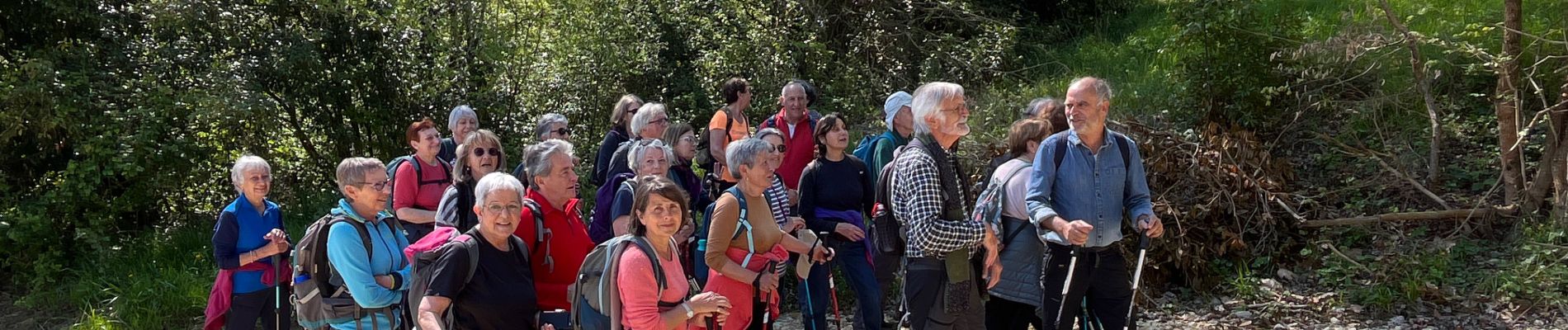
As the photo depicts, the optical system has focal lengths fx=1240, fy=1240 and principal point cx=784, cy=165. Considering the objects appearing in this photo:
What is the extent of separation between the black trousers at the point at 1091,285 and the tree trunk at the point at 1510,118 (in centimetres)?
412

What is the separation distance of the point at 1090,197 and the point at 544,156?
7.19 ft

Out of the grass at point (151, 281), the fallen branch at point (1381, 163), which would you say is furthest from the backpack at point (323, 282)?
the fallen branch at point (1381, 163)

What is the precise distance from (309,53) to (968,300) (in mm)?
7230

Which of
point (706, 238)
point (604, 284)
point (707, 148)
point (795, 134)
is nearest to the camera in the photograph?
point (604, 284)

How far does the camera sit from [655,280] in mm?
4039

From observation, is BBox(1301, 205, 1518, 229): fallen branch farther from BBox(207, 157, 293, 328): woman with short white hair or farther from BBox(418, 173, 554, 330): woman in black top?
BBox(207, 157, 293, 328): woman with short white hair

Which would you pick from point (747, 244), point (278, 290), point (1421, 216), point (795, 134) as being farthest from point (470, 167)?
point (1421, 216)

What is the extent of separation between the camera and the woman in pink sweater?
3986 mm

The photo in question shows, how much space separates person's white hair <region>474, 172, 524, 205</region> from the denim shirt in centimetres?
203

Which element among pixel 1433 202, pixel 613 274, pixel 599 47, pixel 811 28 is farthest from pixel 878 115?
pixel 613 274

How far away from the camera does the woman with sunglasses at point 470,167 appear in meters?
5.85

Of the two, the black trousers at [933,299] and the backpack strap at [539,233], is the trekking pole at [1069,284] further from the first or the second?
the backpack strap at [539,233]

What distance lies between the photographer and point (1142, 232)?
199 inches

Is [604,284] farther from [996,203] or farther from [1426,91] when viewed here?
[1426,91]
